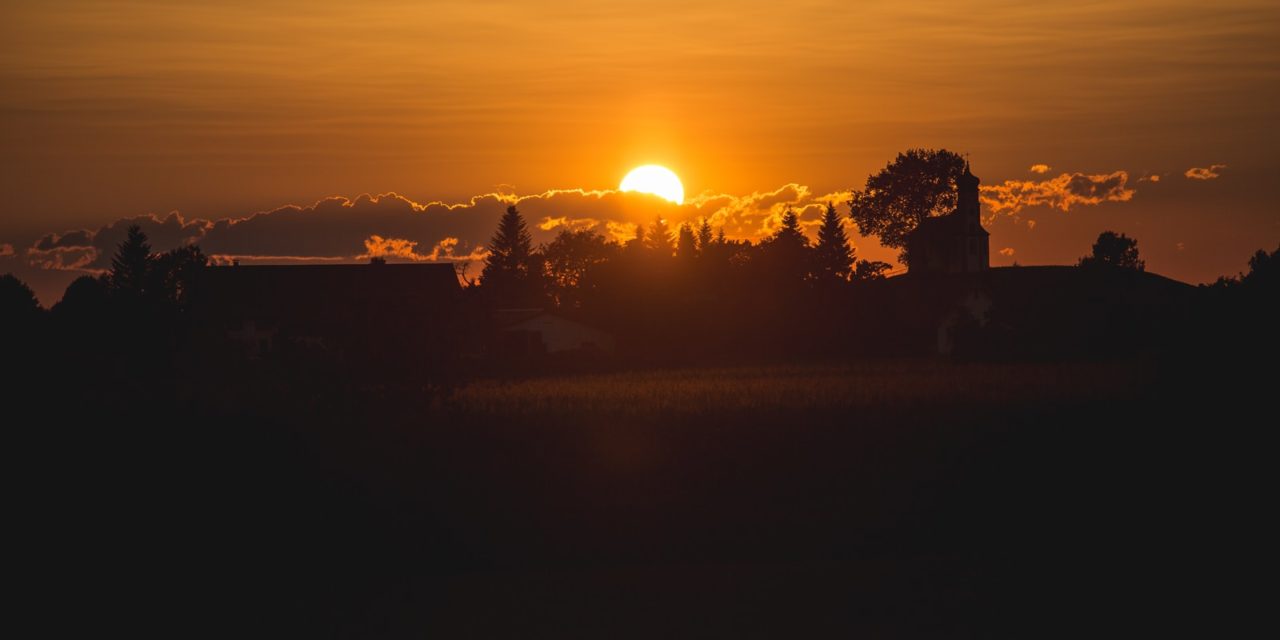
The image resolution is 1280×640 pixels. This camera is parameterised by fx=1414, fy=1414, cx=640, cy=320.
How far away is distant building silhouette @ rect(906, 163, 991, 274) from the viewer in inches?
4377

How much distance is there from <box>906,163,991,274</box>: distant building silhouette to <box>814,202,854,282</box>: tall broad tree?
20.0ft

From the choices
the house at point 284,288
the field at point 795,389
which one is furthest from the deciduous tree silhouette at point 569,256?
the field at point 795,389

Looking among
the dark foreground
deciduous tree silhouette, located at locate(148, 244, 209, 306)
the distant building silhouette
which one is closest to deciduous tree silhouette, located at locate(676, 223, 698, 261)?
the distant building silhouette

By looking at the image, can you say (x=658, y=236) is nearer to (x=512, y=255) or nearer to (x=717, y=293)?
(x=512, y=255)

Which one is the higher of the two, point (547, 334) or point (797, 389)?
point (547, 334)

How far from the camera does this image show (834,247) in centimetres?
11950

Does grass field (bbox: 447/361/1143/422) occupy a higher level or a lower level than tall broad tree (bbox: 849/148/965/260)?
lower

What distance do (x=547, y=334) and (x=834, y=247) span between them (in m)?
39.2

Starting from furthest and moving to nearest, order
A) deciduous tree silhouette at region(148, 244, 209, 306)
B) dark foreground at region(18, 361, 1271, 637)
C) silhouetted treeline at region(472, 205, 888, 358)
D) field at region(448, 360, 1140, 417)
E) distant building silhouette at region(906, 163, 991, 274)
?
deciduous tree silhouette at region(148, 244, 209, 306), distant building silhouette at region(906, 163, 991, 274), silhouetted treeline at region(472, 205, 888, 358), field at region(448, 360, 1140, 417), dark foreground at region(18, 361, 1271, 637)

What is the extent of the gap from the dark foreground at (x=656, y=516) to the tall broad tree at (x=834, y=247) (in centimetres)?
8105

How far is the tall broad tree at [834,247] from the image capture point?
113312mm

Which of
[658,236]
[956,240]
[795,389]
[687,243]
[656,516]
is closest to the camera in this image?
[656,516]

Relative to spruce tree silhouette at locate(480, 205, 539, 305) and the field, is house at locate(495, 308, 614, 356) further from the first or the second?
spruce tree silhouette at locate(480, 205, 539, 305)

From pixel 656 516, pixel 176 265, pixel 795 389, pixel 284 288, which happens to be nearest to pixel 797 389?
pixel 795 389
